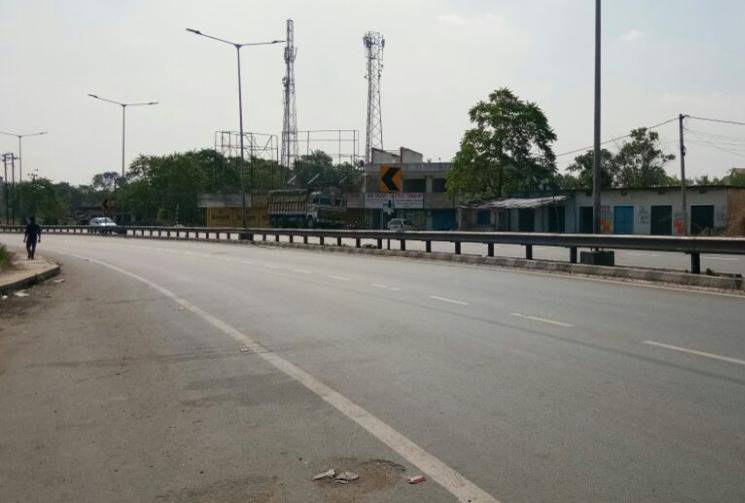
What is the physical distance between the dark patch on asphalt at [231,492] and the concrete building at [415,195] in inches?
2386

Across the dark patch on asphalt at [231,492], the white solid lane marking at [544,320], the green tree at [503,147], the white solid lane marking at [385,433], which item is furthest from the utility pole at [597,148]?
the green tree at [503,147]

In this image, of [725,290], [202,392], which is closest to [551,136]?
[725,290]

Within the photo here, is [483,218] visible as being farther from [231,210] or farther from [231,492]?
[231,492]

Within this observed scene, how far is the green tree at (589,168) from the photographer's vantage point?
76.1 metres

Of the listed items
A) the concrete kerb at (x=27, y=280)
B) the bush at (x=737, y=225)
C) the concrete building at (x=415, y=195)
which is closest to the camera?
the concrete kerb at (x=27, y=280)

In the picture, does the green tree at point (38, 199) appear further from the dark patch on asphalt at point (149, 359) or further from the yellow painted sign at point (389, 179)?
the dark patch on asphalt at point (149, 359)

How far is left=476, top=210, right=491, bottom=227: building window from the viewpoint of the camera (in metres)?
63.1

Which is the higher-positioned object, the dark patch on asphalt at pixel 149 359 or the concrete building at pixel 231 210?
the concrete building at pixel 231 210

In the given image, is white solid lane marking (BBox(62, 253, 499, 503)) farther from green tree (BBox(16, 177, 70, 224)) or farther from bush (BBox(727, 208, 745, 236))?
green tree (BBox(16, 177, 70, 224))

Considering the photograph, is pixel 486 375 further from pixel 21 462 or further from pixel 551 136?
pixel 551 136

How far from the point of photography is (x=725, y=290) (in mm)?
15102

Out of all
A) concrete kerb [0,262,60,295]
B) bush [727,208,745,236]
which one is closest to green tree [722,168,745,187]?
bush [727,208,745,236]

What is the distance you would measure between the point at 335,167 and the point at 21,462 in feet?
356

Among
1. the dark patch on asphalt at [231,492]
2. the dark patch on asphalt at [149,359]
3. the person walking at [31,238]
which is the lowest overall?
the dark patch on asphalt at [231,492]
